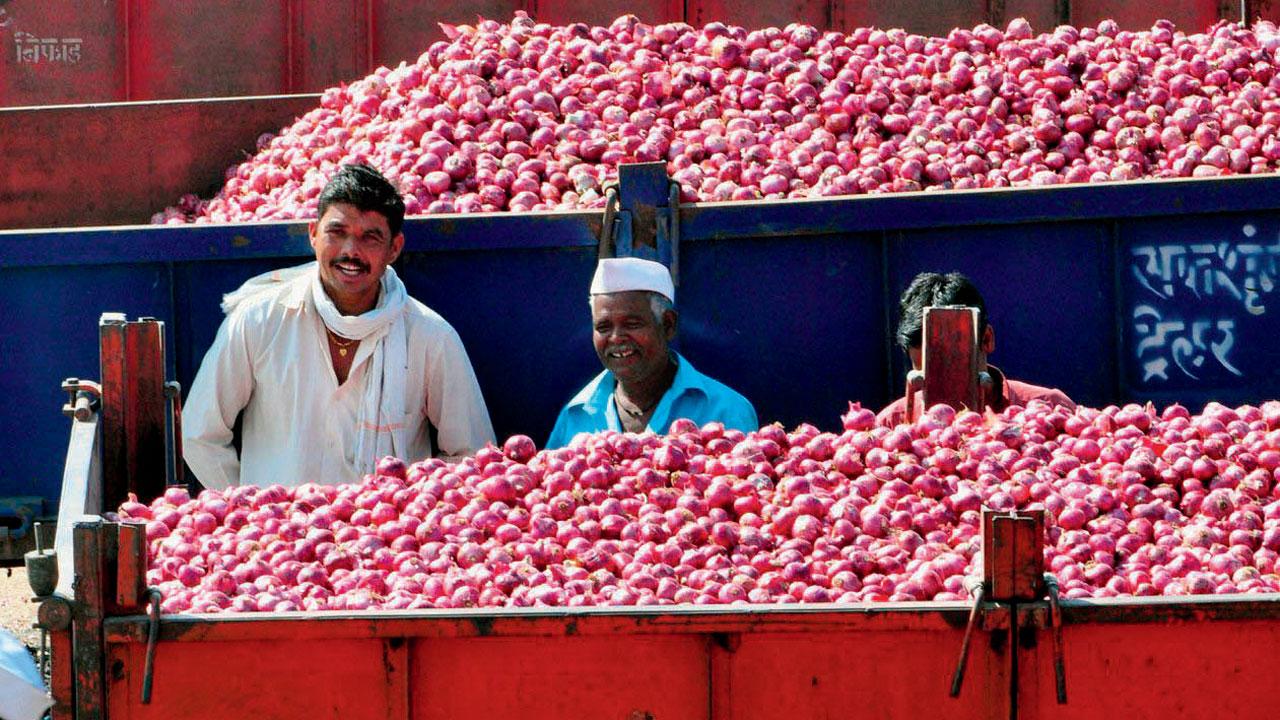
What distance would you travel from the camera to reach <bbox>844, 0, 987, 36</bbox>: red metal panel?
9203 millimetres

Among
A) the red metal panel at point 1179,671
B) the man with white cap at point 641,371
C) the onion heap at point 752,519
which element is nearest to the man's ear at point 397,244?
the man with white cap at point 641,371

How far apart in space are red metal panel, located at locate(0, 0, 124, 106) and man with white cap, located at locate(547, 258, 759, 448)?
474 cm

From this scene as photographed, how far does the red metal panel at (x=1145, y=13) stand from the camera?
925 centimetres

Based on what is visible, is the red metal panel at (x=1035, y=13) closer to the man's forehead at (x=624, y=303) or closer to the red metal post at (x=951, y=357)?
the man's forehead at (x=624, y=303)

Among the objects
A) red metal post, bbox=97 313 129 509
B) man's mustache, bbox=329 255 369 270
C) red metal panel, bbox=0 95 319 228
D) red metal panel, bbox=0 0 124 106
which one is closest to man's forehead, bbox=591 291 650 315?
man's mustache, bbox=329 255 369 270

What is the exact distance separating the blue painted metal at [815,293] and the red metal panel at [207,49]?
3.52 m

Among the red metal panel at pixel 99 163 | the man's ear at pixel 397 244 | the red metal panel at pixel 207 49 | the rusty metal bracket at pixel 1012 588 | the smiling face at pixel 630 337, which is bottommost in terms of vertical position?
the rusty metal bracket at pixel 1012 588

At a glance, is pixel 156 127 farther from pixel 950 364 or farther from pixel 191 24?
pixel 950 364

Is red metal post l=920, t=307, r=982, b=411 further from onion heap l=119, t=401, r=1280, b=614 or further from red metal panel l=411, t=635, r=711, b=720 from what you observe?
red metal panel l=411, t=635, r=711, b=720

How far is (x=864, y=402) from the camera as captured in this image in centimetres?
611

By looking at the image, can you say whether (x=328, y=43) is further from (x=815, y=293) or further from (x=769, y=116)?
(x=815, y=293)

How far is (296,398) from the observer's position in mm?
5816

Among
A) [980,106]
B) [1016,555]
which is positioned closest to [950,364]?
[1016,555]

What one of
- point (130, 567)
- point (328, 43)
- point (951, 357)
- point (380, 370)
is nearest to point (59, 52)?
point (328, 43)
